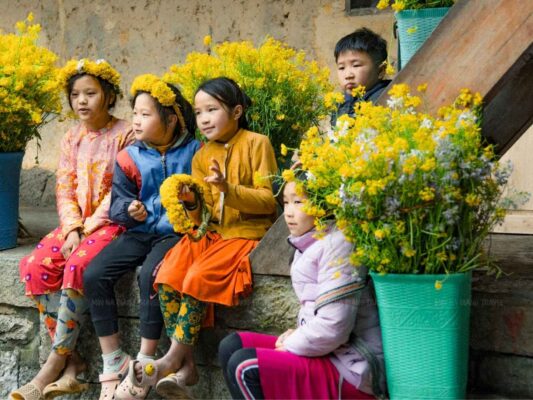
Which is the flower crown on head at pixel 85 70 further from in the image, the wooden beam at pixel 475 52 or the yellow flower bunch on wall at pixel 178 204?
the wooden beam at pixel 475 52

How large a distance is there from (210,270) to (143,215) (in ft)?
1.75

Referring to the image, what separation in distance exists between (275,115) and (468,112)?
1612mm

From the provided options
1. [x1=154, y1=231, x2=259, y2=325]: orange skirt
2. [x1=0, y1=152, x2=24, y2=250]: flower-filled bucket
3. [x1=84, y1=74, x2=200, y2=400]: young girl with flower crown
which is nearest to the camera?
[x1=154, y1=231, x2=259, y2=325]: orange skirt

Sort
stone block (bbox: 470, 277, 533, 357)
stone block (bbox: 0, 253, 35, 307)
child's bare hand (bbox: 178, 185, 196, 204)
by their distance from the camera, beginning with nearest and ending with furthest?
1. stone block (bbox: 470, 277, 533, 357)
2. child's bare hand (bbox: 178, 185, 196, 204)
3. stone block (bbox: 0, 253, 35, 307)

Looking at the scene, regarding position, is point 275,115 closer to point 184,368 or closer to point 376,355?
point 184,368

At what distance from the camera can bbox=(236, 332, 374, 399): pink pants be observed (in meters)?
3.36

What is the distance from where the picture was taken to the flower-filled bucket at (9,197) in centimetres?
502

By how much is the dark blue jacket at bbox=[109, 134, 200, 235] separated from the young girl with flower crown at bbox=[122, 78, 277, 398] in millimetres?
154

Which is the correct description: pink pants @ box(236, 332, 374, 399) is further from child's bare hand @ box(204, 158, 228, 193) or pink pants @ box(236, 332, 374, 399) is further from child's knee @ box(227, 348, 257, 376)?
child's bare hand @ box(204, 158, 228, 193)

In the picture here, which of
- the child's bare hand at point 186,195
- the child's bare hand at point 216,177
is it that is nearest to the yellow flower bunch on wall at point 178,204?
the child's bare hand at point 186,195

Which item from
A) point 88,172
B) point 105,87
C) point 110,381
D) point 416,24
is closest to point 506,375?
point 416,24

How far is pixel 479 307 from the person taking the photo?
3.54m

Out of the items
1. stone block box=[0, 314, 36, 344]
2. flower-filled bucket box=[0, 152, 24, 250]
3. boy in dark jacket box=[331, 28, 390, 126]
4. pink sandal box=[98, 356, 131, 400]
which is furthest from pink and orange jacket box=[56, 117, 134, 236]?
boy in dark jacket box=[331, 28, 390, 126]

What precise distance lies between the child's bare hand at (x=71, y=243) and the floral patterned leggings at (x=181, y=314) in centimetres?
64
